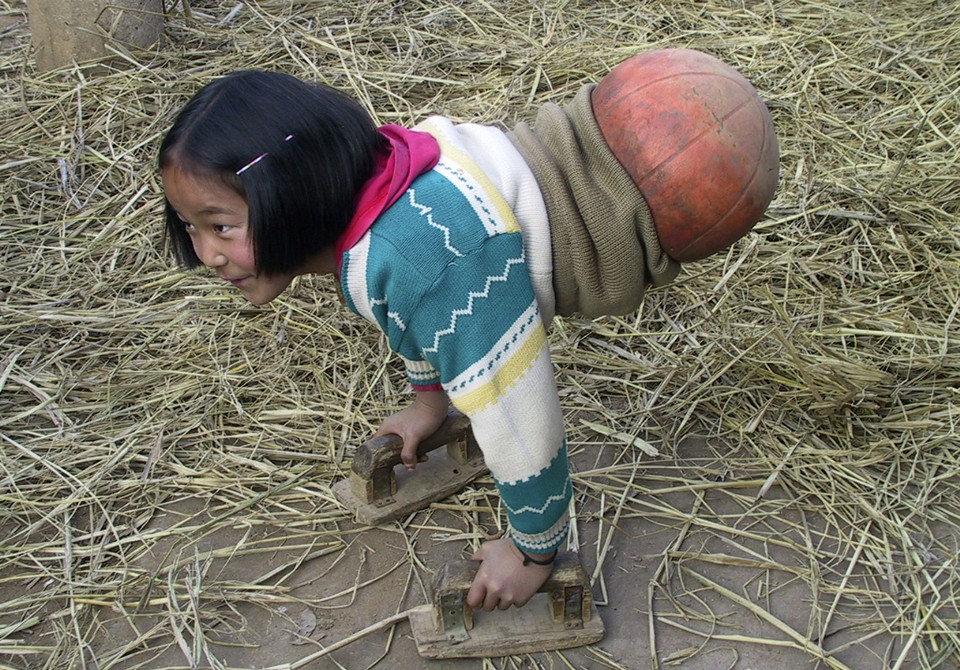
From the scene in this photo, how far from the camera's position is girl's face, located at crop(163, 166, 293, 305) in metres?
2.03

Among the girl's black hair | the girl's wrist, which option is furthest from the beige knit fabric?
the girl's wrist

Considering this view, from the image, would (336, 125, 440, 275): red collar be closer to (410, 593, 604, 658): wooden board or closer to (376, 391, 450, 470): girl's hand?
(376, 391, 450, 470): girl's hand

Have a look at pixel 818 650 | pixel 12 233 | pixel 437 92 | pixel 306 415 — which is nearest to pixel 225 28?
pixel 437 92

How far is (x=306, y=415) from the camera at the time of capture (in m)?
3.17

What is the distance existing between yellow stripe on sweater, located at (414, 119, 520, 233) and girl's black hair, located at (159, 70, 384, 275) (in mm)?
175

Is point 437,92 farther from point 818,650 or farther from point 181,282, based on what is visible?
point 818,650

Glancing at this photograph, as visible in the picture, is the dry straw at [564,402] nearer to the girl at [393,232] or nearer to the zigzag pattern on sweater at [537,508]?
the zigzag pattern on sweater at [537,508]

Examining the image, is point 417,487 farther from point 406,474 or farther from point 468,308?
point 468,308

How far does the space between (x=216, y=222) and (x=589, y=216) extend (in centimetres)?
80

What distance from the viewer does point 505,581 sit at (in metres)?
2.35

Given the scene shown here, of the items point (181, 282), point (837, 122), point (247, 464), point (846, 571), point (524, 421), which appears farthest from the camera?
point (837, 122)

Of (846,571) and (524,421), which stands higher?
(524,421)

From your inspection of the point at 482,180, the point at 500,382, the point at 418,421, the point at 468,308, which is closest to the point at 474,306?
the point at 468,308

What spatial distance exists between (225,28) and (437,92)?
1.22 meters
